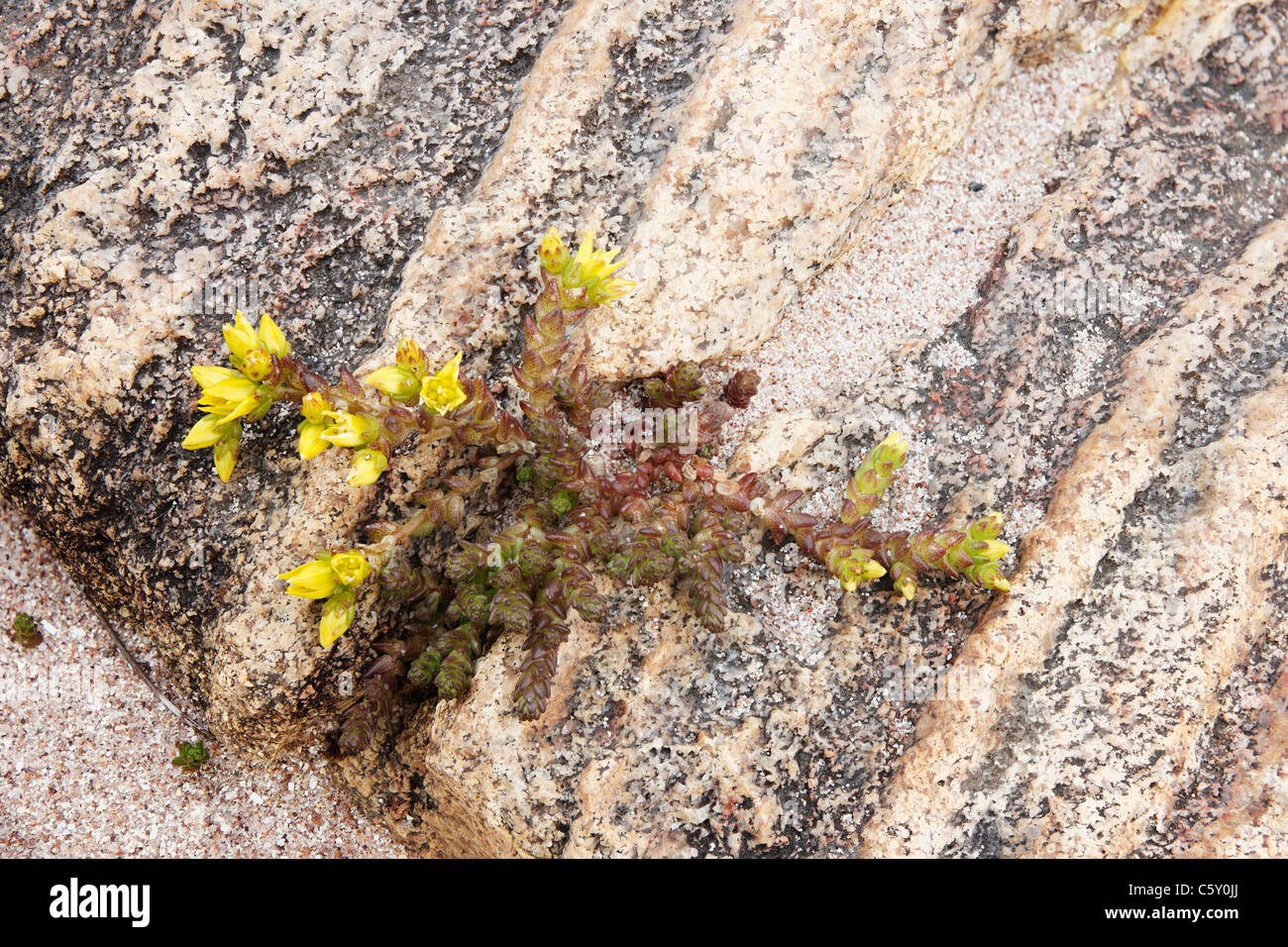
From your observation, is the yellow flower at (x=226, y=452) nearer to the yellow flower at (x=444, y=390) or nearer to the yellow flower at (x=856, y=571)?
the yellow flower at (x=444, y=390)

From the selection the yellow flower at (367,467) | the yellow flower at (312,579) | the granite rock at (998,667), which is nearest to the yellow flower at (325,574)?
the yellow flower at (312,579)

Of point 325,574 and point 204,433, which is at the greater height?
point 204,433

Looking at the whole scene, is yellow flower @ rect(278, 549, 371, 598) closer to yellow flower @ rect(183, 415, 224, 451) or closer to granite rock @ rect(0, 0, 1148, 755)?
granite rock @ rect(0, 0, 1148, 755)

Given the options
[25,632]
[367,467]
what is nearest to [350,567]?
[367,467]

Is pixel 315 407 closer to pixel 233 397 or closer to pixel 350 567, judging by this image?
pixel 233 397

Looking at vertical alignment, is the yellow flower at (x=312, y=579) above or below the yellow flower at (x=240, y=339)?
below
